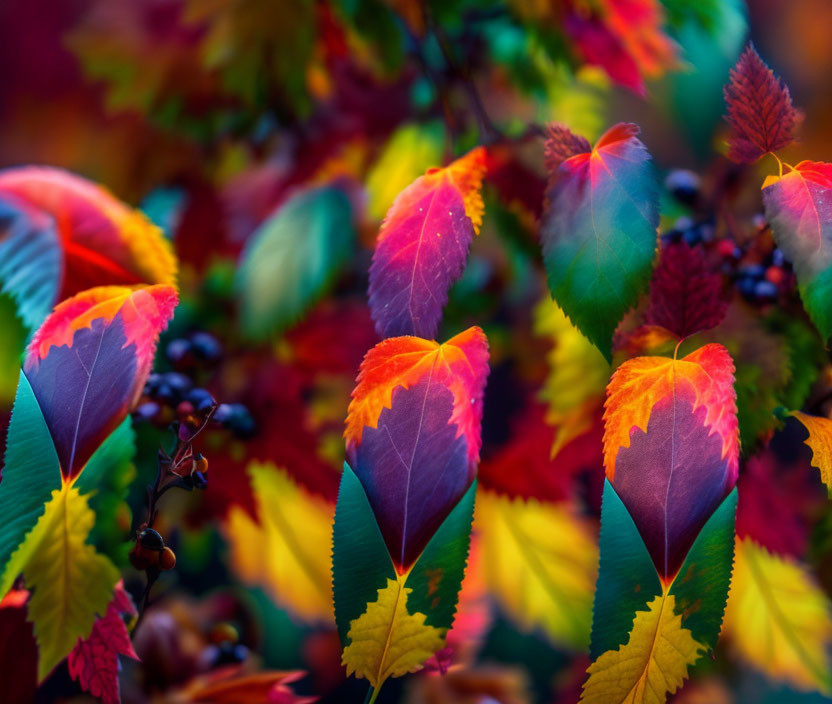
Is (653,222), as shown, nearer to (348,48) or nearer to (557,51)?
(557,51)

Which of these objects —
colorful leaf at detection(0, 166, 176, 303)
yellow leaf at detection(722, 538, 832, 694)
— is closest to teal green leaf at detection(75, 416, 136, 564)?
colorful leaf at detection(0, 166, 176, 303)

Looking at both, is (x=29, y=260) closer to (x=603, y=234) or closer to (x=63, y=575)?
(x=63, y=575)

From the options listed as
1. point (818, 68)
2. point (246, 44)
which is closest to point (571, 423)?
point (246, 44)

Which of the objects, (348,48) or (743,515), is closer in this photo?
(743,515)

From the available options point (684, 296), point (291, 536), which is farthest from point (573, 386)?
point (291, 536)

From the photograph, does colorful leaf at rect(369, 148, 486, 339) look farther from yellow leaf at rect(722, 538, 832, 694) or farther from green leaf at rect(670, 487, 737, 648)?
yellow leaf at rect(722, 538, 832, 694)

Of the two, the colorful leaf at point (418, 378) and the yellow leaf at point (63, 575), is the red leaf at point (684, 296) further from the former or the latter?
the yellow leaf at point (63, 575)
